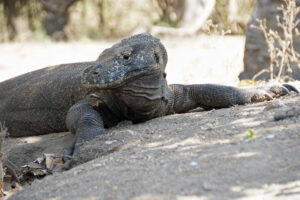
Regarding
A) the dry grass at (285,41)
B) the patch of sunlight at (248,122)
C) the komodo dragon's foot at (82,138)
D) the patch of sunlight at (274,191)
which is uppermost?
the dry grass at (285,41)

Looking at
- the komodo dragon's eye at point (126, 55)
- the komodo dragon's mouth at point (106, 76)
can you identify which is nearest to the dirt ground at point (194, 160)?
the komodo dragon's mouth at point (106, 76)

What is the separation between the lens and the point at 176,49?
46.0 feet

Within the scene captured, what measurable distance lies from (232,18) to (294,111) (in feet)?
37.4

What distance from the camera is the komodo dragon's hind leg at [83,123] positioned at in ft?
15.8

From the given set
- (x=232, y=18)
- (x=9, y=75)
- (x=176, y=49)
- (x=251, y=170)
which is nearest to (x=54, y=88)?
(x=251, y=170)

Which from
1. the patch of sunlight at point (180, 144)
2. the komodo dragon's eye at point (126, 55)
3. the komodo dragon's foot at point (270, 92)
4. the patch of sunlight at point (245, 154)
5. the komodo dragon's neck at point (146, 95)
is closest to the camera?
the patch of sunlight at point (245, 154)

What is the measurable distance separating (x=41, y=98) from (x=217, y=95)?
2.25 m

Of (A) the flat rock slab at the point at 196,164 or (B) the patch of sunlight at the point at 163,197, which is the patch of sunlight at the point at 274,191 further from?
(B) the patch of sunlight at the point at 163,197

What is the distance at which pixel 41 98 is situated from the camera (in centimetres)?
629

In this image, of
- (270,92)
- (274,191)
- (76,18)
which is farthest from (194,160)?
(76,18)

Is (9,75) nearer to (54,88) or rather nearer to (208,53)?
(208,53)

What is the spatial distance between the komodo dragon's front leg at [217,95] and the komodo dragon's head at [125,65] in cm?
69

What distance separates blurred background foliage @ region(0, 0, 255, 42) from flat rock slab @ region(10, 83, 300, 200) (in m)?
13.0

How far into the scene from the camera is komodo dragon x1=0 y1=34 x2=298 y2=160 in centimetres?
467
